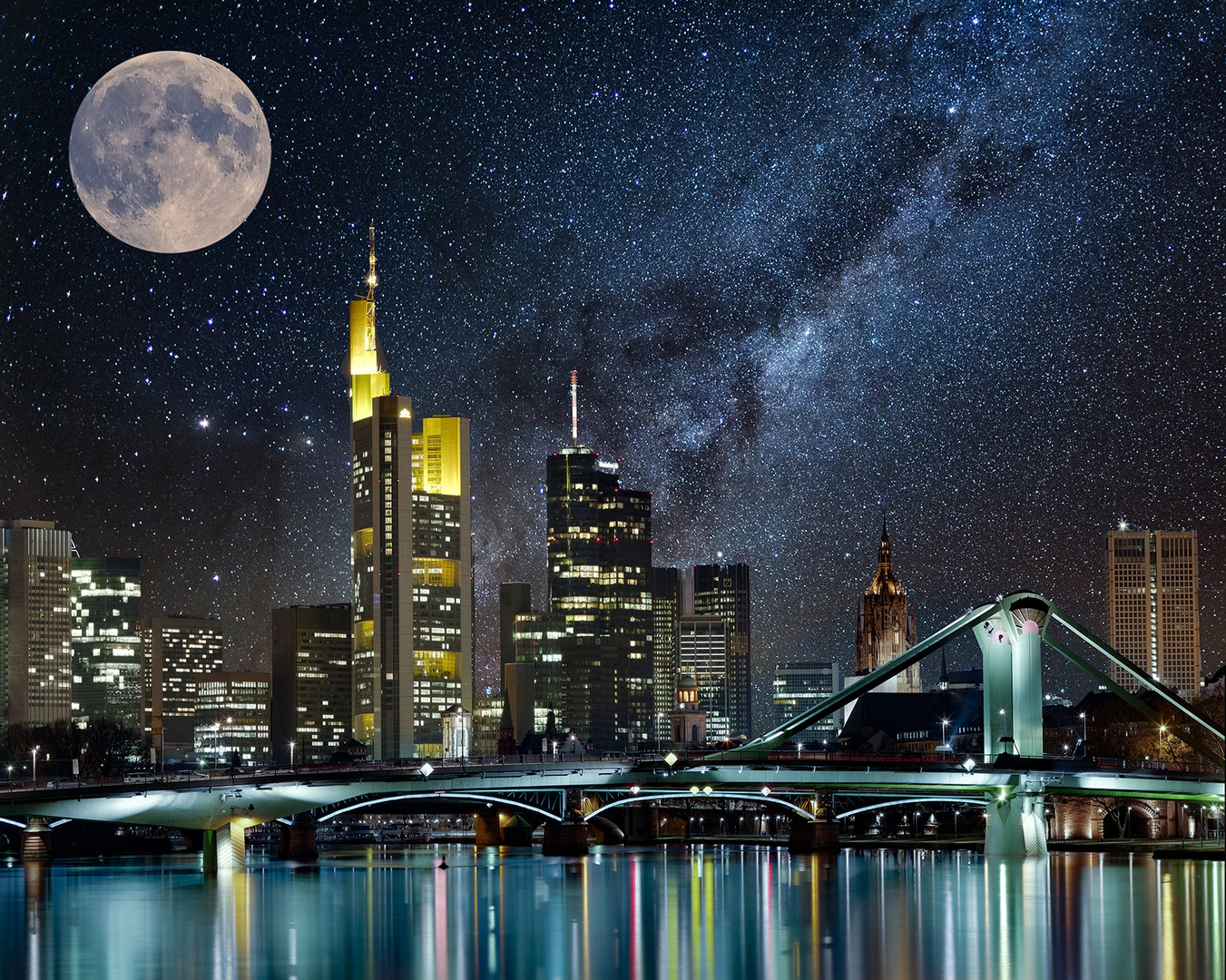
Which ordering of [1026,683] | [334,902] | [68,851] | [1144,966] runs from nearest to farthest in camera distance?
[1144,966], [334,902], [1026,683], [68,851]

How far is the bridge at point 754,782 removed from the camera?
116312mm

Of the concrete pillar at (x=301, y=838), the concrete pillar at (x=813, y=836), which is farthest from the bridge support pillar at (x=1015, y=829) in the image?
the concrete pillar at (x=301, y=838)

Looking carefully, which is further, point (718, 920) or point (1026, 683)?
point (1026, 683)

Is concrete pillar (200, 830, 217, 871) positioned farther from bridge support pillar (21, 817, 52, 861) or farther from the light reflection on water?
bridge support pillar (21, 817, 52, 861)

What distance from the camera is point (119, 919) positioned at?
82.5 m

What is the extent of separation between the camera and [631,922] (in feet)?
260

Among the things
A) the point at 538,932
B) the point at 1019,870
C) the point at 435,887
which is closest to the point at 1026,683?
the point at 1019,870

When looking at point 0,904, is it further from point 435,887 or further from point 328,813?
point 328,813

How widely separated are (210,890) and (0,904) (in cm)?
1269

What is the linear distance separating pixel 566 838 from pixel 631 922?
7567cm

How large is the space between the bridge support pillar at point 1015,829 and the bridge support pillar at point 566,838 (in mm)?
37765

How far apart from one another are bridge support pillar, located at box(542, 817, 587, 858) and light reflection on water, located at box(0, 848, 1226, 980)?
81.8 feet

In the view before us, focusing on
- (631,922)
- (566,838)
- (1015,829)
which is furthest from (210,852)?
(631,922)

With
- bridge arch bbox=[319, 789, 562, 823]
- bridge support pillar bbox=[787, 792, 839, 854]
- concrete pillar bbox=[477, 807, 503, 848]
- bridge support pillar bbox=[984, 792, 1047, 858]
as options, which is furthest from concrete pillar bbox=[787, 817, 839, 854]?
bridge support pillar bbox=[984, 792, 1047, 858]
